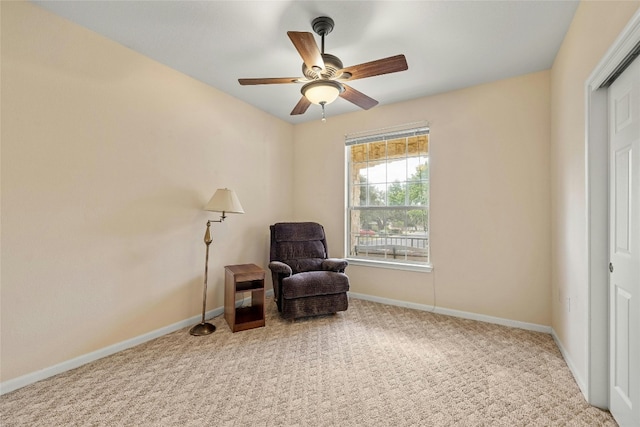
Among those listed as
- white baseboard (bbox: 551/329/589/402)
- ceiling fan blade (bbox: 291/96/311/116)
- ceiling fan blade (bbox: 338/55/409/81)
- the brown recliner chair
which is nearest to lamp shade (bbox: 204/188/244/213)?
the brown recliner chair

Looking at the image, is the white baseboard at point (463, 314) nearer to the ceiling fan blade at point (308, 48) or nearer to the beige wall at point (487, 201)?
the beige wall at point (487, 201)

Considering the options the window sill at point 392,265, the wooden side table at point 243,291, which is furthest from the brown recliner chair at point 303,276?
the window sill at point 392,265

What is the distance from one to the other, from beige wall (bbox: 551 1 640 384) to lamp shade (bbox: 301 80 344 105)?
1548 mm

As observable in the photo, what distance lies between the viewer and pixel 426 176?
358 centimetres

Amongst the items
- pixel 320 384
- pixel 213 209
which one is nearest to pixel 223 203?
pixel 213 209

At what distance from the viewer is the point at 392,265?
3697 millimetres

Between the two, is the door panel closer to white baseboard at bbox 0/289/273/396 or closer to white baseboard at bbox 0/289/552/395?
white baseboard at bbox 0/289/552/395

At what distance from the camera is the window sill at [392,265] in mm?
3487

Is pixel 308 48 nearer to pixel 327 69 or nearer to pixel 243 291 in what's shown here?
pixel 327 69

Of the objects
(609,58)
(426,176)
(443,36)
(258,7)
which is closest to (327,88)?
(258,7)

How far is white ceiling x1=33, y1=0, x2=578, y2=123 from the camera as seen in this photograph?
2.02m

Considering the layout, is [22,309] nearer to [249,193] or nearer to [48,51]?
[48,51]

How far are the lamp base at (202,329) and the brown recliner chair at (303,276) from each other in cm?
73

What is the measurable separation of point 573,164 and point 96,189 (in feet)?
12.2
